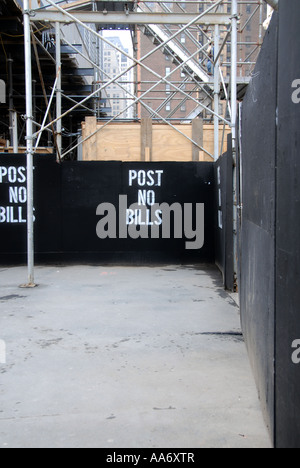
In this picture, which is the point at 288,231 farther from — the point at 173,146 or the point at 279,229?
the point at 173,146

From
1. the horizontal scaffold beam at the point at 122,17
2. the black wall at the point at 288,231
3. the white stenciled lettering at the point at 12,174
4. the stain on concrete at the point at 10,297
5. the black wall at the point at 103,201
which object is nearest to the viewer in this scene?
the black wall at the point at 288,231

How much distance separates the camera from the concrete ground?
3064 mm

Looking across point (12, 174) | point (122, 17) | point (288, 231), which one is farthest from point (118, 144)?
point (288, 231)

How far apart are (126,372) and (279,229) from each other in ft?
7.14

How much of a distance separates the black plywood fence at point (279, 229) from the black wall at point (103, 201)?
7052 millimetres

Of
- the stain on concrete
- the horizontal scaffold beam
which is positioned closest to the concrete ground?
the stain on concrete

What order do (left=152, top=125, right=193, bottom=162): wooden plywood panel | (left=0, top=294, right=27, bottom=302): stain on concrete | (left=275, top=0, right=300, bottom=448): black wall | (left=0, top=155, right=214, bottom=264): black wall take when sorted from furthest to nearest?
(left=152, top=125, right=193, bottom=162): wooden plywood panel, (left=0, top=155, right=214, bottom=264): black wall, (left=0, top=294, right=27, bottom=302): stain on concrete, (left=275, top=0, right=300, bottom=448): black wall

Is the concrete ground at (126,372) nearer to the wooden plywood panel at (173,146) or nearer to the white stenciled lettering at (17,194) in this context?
the white stenciled lettering at (17,194)

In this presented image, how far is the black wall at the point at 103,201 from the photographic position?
10.6m

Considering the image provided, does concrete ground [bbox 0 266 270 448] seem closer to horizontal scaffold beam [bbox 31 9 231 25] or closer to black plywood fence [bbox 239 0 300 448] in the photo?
black plywood fence [bbox 239 0 300 448]

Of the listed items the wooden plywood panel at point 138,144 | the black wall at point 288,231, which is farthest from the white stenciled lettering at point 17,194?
the black wall at point 288,231

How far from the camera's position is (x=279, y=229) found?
257cm

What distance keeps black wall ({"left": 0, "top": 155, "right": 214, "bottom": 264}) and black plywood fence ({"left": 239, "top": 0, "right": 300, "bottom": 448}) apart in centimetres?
705

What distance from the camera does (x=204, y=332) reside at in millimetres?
5352
